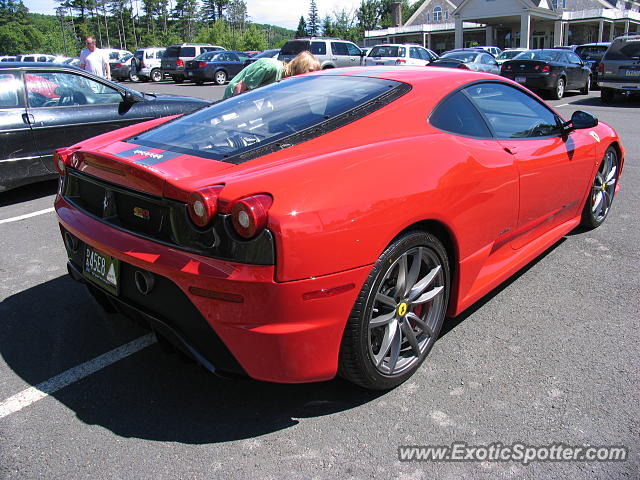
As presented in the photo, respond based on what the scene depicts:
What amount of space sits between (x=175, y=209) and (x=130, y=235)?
12.8 inches

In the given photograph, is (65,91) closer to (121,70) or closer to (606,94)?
(606,94)

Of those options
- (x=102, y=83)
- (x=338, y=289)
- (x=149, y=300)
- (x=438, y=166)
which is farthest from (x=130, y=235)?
(x=102, y=83)

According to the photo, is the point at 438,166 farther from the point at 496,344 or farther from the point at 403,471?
the point at 403,471

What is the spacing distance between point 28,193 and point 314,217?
5515 mm

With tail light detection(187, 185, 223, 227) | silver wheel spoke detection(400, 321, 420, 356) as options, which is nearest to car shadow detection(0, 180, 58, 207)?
tail light detection(187, 185, 223, 227)

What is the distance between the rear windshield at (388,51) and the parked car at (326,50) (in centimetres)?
127

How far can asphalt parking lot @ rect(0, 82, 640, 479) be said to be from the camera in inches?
84.6

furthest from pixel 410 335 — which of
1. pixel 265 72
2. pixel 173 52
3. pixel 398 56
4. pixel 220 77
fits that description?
pixel 173 52

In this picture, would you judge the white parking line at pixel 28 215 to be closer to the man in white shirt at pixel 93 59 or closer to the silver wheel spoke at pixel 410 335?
the silver wheel spoke at pixel 410 335

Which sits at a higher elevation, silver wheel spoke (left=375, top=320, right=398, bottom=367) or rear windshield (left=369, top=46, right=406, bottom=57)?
rear windshield (left=369, top=46, right=406, bottom=57)

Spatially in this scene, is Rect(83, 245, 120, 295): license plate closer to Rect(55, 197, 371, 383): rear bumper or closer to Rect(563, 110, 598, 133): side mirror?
Rect(55, 197, 371, 383): rear bumper

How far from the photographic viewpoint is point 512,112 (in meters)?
3.49

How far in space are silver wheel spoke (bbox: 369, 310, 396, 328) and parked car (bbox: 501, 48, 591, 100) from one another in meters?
14.2

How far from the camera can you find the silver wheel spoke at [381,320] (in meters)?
2.39
